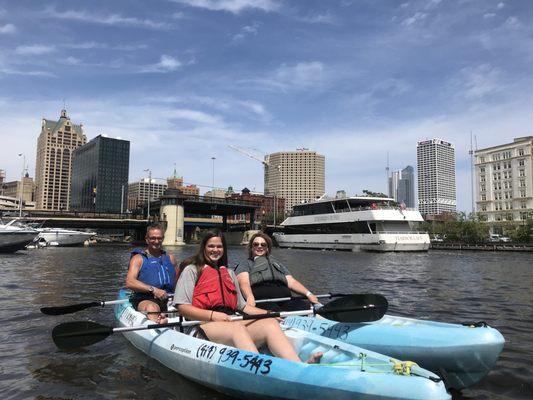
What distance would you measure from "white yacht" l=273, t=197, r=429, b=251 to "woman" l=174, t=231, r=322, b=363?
42.2 m

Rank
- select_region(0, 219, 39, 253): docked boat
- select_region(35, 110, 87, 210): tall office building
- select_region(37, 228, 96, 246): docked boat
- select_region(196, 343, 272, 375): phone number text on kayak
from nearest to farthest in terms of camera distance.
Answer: select_region(196, 343, 272, 375): phone number text on kayak < select_region(0, 219, 39, 253): docked boat < select_region(37, 228, 96, 246): docked boat < select_region(35, 110, 87, 210): tall office building

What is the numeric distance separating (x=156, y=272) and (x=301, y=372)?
443 cm

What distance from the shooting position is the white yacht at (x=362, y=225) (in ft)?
154

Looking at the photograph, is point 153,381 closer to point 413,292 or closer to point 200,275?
point 200,275

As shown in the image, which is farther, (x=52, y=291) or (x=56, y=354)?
(x=52, y=291)

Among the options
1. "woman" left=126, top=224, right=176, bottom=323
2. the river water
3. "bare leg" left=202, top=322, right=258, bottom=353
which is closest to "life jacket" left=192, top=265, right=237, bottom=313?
"bare leg" left=202, top=322, right=258, bottom=353

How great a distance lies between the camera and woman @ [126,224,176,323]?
8031 millimetres

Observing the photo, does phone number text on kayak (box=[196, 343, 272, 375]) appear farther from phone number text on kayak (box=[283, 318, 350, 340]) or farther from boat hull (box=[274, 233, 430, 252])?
boat hull (box=[274, 233, 430, 252])

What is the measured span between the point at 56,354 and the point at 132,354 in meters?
1.38

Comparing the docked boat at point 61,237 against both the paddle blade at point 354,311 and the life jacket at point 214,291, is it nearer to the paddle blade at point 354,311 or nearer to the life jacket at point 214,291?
the life jacket at point 214,291

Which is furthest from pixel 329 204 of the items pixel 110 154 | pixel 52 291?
pixel 110 154

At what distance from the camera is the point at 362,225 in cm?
4934

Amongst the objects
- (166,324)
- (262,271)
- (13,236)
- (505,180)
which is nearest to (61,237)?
(13,236)

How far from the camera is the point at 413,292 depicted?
52.1 feet
